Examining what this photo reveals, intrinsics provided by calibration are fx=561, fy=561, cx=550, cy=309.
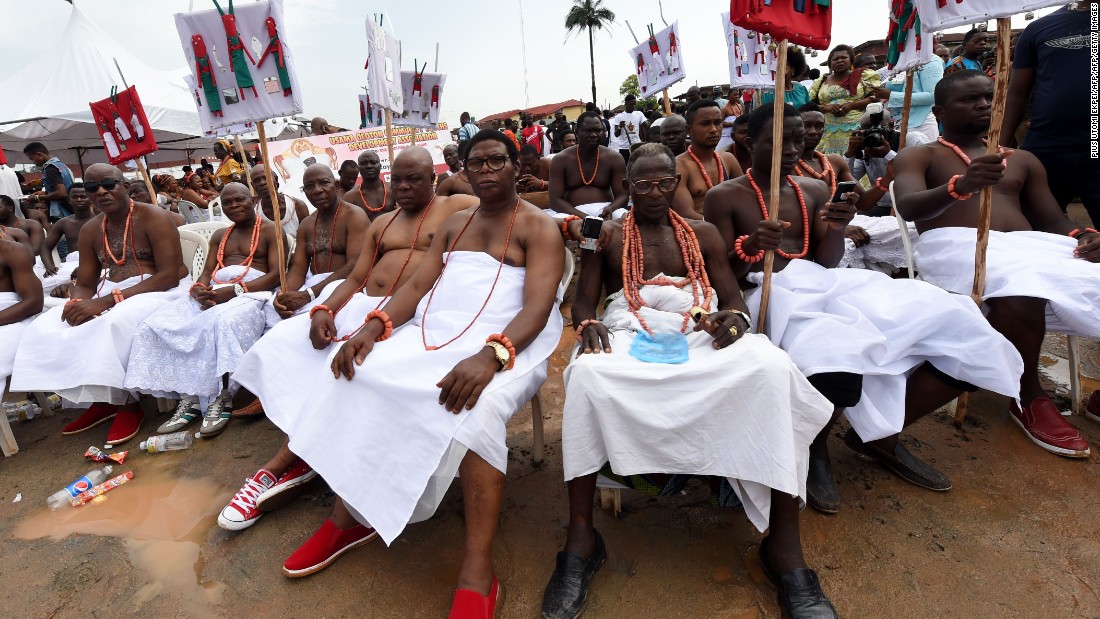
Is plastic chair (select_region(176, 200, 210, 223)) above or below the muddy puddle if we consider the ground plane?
above

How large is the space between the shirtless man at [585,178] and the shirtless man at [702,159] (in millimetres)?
1010

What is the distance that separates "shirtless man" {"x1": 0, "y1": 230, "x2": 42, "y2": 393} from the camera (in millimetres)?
3938

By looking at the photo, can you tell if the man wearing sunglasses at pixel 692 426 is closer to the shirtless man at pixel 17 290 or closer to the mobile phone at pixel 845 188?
the mobile phone at pixel 845 188

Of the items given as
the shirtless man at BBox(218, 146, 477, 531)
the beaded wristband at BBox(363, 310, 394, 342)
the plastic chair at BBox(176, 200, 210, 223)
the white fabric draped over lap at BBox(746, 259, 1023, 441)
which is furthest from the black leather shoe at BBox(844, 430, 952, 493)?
the plastic chair at BBox(176, 200, 210, 223)

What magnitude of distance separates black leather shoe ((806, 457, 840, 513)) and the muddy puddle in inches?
101

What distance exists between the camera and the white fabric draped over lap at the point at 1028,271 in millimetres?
2553

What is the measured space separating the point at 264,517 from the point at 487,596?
1.46 m

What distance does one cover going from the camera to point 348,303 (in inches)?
130

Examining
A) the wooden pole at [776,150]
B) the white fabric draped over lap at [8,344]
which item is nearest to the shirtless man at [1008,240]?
the wooden pole at [776,150]

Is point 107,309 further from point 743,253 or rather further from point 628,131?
point 628,131

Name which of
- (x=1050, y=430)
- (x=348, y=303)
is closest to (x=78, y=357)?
(x=348, y=303)

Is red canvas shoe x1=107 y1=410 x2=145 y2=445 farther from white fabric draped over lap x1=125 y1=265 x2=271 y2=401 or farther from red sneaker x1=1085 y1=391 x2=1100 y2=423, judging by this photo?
red sneaker x1=1085 y1=391 x2=1100 y2=423

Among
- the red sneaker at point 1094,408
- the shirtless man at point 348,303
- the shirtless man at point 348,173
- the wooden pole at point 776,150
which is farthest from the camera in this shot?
the shirtless man at point 348,173

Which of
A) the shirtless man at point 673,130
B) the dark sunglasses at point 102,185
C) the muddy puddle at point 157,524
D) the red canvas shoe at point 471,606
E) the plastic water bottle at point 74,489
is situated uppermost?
the shirtless man at point 673,130
